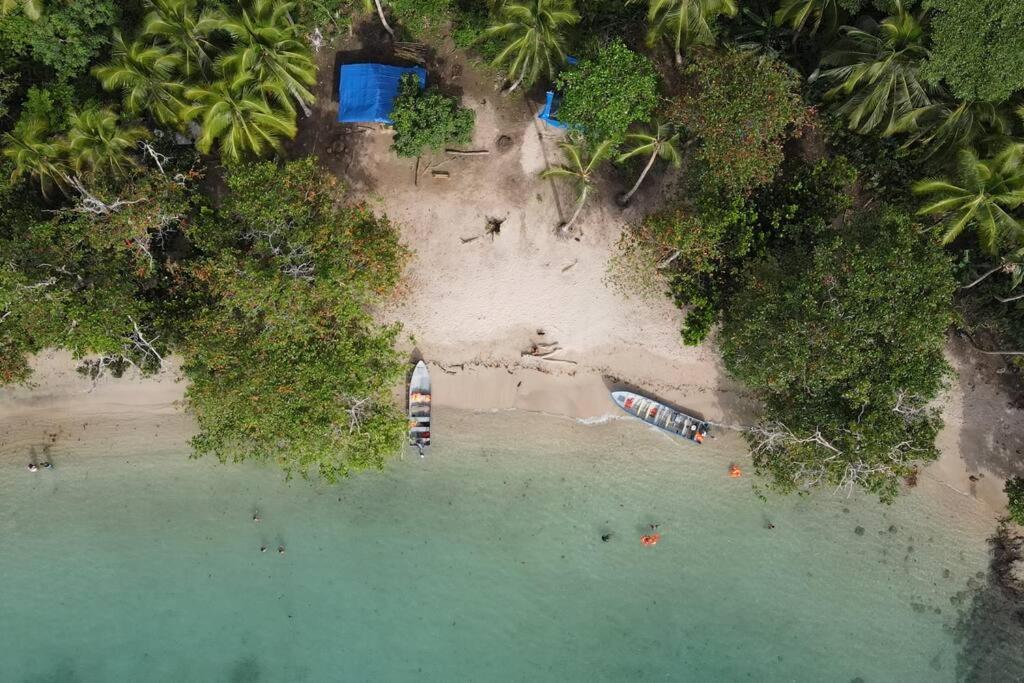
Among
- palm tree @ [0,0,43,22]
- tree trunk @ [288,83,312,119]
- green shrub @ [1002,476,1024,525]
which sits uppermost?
palm tree @ [0,0,43,22]

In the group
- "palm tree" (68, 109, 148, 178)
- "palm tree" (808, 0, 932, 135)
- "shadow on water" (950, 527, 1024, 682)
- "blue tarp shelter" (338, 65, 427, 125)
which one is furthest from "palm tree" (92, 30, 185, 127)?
"shadow on water" (950, 527, 1024, 682)

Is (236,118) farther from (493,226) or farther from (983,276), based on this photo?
(983,276)

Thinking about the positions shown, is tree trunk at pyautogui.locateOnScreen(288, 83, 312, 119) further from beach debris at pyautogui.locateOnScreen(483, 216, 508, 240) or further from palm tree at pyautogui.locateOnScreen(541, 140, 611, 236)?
palm tree at pyautogui.locateOnScreen(541, 140, 611, 236)

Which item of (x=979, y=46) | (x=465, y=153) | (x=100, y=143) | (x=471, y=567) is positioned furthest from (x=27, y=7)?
(x=979, y=46)

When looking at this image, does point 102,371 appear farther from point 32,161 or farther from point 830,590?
point 830,590

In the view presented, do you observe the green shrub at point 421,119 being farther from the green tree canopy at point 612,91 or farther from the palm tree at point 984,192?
the palm tree at point 984,192

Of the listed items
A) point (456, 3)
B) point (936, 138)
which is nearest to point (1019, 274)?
point (936, 138)
